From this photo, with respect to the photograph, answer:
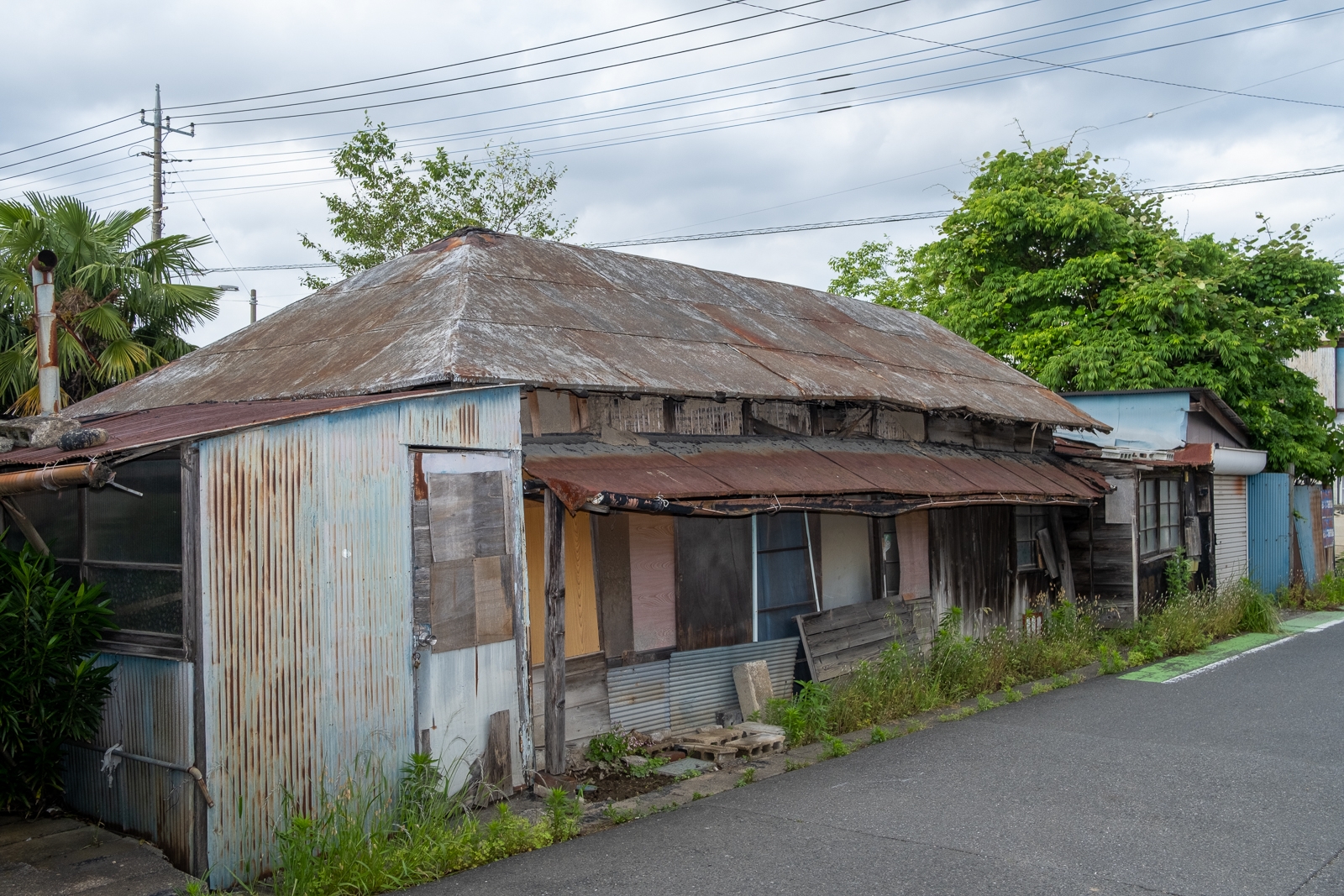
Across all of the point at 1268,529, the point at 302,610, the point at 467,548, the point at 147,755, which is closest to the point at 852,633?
the point at 467,548

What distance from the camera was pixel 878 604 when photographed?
10.4m

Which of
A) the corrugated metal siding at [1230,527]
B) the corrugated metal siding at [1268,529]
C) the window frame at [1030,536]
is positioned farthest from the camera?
the corrugated metal siding at [1268,529]

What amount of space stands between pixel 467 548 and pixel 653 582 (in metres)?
2.18

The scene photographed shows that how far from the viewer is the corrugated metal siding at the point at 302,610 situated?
5.43 m

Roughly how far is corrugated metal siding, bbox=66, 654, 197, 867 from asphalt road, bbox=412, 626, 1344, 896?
4.62 feet

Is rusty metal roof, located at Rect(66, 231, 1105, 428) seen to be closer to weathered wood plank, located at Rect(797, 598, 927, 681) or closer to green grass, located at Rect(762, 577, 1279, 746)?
weathered wood plank, located at Rect(797, 598, 927, 681)

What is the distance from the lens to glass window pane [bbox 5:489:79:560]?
6645mm

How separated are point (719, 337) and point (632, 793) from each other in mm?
4660

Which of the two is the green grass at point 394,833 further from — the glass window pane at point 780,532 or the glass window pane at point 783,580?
the glass window pane at point 780,532

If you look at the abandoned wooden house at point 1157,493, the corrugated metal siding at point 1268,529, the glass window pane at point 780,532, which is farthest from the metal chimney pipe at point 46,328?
the corrugated metal siding at point 1268,529

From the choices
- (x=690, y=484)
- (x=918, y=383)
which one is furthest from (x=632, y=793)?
(x=918, y=383)

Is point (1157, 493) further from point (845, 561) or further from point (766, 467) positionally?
point (766, 467)

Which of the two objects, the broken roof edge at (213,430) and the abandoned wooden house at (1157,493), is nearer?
the broken roof edge at (213,430)

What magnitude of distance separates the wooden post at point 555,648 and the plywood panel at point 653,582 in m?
1.15
